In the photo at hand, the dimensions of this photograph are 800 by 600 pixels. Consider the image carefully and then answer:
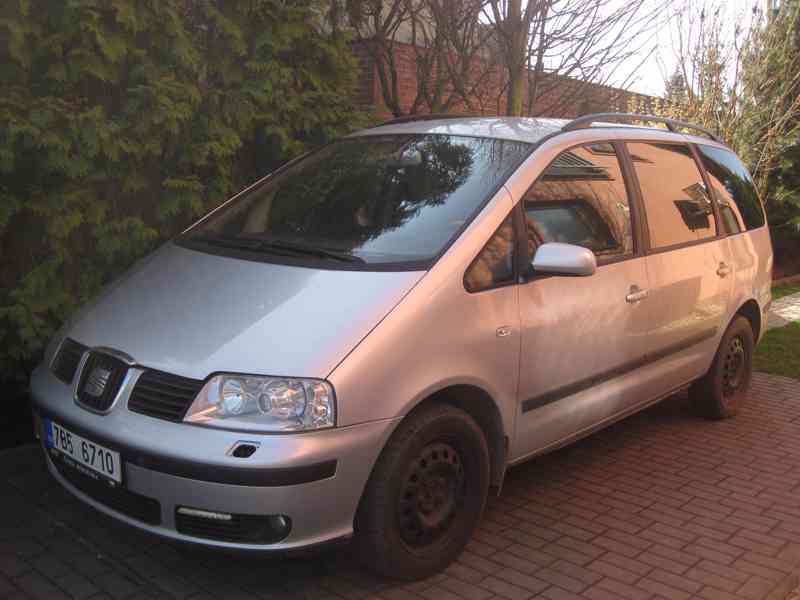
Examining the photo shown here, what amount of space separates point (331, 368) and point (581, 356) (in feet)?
5.14

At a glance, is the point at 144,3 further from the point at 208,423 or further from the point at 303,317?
the point at 208,423

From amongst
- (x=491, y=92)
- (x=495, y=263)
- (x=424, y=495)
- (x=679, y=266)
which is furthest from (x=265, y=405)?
(x=491, y=92)

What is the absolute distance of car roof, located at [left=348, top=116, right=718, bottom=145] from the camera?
14.3ft

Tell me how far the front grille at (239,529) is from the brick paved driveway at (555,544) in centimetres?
23

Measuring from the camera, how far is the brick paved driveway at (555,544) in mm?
3521

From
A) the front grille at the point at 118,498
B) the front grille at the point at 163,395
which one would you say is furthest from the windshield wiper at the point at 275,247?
the front grille at the point at 118,498

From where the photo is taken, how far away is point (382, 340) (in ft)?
10.6

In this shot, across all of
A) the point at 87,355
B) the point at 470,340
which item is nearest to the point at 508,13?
the point at 470,340

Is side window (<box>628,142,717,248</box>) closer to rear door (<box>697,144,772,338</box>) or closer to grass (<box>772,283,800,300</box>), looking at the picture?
rear door (<box>697,144,772,338</box>)

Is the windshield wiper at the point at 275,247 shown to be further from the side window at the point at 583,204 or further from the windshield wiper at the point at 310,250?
the side window at the point at 583,204

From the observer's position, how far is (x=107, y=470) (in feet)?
10.7

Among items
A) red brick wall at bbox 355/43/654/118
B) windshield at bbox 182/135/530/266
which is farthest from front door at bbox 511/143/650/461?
red brick wall at bbox 355/43/654/118

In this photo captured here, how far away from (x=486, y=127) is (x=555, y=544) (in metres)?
2.09

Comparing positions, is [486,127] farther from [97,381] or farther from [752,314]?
[752,314]
